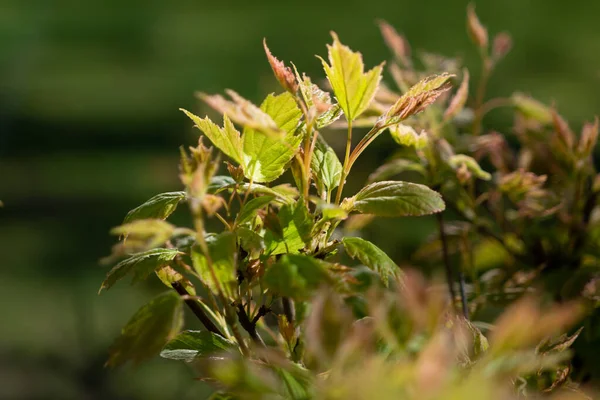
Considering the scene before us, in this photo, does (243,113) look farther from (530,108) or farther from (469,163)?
(530,108)

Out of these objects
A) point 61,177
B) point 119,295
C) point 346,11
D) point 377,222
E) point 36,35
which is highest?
point 36,35

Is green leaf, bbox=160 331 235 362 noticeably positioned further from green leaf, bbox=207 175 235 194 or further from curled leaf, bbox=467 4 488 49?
curled leaf, bbox=467 4 488 49

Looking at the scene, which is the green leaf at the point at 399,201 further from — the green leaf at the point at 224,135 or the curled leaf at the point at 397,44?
the curled leaf at the point at 397,44

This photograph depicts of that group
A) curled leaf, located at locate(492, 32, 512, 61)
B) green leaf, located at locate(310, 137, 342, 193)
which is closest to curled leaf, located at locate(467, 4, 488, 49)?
curled leaf, located at locate(492, 32, 512, 61)

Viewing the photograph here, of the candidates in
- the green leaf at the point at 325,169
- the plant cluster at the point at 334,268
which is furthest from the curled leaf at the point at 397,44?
the green leaf at the point at 325,169

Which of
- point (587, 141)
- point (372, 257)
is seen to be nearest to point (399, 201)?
point (372, 257)

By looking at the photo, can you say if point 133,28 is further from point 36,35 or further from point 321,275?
point 321,275

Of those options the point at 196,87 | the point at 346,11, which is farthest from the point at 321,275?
the point at 346,11
